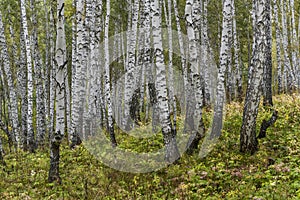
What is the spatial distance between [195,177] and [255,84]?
2888 mm

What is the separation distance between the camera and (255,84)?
28.7ft

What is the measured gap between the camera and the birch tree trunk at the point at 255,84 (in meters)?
8.73

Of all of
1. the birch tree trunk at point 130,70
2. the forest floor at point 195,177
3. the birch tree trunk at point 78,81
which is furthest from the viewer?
the birch tree trunk at point 130,70

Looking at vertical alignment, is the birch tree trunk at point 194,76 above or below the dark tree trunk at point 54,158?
above

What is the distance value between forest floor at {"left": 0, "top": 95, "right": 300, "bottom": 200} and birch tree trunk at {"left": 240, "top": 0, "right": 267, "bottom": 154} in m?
0.38

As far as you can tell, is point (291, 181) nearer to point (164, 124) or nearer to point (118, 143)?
point (164, 124)

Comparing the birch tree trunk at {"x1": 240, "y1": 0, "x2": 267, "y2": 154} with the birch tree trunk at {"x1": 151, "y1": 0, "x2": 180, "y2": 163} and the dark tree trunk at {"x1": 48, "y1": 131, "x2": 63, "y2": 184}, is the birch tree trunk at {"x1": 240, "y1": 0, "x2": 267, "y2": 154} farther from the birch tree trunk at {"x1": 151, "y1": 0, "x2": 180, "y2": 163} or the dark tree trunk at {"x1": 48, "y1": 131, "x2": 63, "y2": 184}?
the dark tree trunk at {"x1": 48, "y1": 131, "x2": 63, "y2": 184}

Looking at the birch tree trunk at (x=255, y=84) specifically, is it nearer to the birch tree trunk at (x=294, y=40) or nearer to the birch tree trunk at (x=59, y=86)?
the birch tree trunk at (x=59, y=86)

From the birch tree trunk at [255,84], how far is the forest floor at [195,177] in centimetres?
38

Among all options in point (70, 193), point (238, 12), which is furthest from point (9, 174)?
point (238, 12)

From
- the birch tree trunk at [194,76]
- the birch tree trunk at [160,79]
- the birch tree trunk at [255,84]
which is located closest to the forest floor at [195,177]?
the birch tree trunk at [255,84]

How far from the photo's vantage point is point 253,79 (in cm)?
882

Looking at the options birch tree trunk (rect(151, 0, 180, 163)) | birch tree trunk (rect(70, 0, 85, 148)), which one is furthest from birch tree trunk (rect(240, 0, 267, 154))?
birch tree trunk (rect(70, 0, 85, 148))

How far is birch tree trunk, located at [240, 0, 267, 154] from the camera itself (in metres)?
8.73
